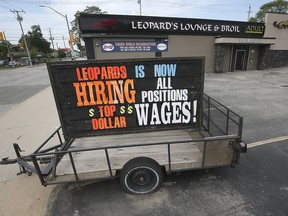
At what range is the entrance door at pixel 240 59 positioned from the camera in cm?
2064

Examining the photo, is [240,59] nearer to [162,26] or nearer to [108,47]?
[162,26]

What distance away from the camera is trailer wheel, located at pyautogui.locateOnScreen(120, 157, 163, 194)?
10.5ft

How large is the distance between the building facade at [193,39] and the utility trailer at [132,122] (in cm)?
1370

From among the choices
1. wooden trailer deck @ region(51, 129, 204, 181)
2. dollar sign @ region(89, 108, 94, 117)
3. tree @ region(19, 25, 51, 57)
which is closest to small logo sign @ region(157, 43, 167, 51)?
wooden trailer deck @ region(51, 129, 204, 181)

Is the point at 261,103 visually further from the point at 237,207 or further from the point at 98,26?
the point at 98,26

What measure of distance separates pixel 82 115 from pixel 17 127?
468cm

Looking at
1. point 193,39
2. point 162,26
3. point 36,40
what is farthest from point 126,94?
point 36,40

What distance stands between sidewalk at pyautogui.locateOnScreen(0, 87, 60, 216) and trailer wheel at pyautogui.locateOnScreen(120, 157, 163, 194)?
4.96ft

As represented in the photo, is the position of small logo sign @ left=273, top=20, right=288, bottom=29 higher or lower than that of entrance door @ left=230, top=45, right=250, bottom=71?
higher

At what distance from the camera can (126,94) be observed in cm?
386

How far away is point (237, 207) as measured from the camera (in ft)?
9.95

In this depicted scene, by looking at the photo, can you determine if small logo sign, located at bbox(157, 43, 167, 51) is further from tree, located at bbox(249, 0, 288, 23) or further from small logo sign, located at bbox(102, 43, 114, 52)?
tree, located at bbox(249, 0, 288, 23)

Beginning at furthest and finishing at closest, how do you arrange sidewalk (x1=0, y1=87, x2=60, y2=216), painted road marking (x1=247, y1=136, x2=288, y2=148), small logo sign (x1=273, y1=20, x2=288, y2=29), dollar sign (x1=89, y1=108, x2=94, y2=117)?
small logo sign (x1=273, y1=20, x2=288, y2=29) → painted road marking (x1=247, y1=136, x2=288, y2=148) → dollar sign (x1=89, y1=108, x2=94, y2=117) → sidewalk (x1=0, y1=87, x2=60, y2=216)

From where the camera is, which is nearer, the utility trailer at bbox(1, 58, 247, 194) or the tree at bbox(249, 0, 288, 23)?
the utility trailer at bbox(1, 58, 247, 194)
